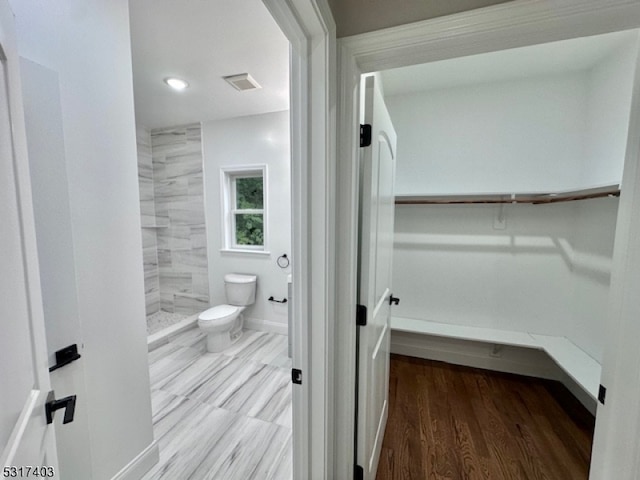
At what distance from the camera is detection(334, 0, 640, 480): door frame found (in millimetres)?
775

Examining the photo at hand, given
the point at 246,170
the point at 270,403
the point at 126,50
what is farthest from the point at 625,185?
the point at 246,170

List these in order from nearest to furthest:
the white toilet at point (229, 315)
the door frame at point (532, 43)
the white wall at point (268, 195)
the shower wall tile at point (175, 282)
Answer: the door frame at point (532, 43)
the white toilet at point (229, 315)
the white wall at point (268, 195)
the shower wall tile at point (175, 282)

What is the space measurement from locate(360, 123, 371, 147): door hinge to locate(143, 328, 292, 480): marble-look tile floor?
5.96 ft

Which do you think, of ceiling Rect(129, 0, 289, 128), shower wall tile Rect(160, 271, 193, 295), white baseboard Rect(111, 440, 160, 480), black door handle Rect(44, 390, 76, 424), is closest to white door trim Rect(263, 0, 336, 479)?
black door handle Rect(44, 390, 76, 424)

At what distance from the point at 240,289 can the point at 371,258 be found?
7.81 feet

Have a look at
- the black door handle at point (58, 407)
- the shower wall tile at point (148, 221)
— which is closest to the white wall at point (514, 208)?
the black door handle at point (58, 407)

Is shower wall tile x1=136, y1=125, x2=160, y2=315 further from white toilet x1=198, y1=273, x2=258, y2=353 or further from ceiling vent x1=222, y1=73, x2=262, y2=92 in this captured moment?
ceiling vent x1=222, y1=73, x2=262, y2=92

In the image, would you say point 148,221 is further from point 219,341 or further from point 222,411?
point 222,411

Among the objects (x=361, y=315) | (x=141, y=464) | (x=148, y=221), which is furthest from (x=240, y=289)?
(x=361, y=315)

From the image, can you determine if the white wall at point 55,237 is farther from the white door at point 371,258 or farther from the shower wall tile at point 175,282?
the shower wall tile at point 175,282

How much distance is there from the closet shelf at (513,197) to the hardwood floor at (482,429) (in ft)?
5.24

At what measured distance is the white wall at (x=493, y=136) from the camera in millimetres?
2217

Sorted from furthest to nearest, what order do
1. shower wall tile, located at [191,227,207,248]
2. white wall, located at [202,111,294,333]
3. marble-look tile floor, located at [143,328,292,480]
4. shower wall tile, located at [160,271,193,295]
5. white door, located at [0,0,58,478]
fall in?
shower wall tile, located at [160,271,193,295] → shower wall tile, located at [191,227,207,248] → white wall, located at [202,111,294,333] → marble-look tile floor, located at [143,328,292,480] → white door, located at [0,0,58,478]

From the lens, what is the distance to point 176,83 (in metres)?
2.29
